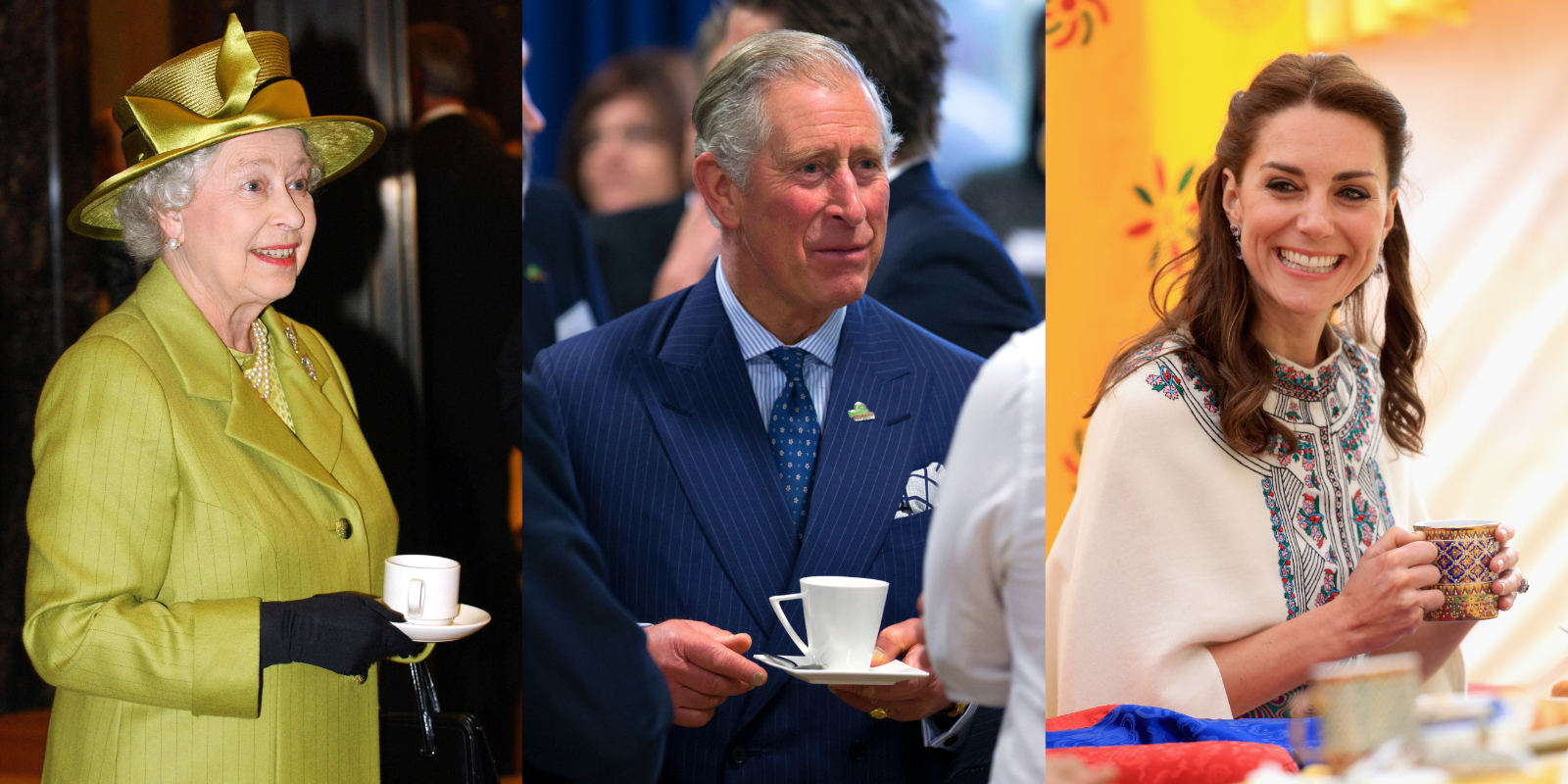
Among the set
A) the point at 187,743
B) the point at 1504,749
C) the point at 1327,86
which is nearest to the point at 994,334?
the point at 1504,749

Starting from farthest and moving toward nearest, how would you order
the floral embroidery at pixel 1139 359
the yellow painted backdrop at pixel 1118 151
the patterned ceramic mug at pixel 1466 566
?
the yellow painted backdrop at pixel 1118 151
the floral embroidery at pixel 1139 359
the patterned ceramic mug at pixel 1466 566

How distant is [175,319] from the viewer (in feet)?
5.32

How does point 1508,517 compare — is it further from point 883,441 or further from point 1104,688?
point 883,441

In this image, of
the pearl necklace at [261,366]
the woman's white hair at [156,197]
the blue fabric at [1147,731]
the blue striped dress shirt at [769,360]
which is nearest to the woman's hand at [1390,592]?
the blue fabric at [1147,731]

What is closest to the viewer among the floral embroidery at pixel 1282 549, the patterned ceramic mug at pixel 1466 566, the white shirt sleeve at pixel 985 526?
the white shirt sleeve at pixel 985 526

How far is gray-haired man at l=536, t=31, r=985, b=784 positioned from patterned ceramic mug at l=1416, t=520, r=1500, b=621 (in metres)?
0.88

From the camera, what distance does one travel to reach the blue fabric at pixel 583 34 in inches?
57.8

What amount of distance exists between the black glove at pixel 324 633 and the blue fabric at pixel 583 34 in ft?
2.24

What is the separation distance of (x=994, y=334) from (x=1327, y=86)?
3.24ft

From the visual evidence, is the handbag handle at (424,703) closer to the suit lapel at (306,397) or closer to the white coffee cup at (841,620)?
the suit lapel at (306,397)

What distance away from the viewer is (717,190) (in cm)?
148

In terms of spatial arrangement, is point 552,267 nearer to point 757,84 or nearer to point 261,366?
point 757,84

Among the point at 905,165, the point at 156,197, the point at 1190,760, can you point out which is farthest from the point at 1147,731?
the point at 156,197

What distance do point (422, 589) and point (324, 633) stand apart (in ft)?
0.46
